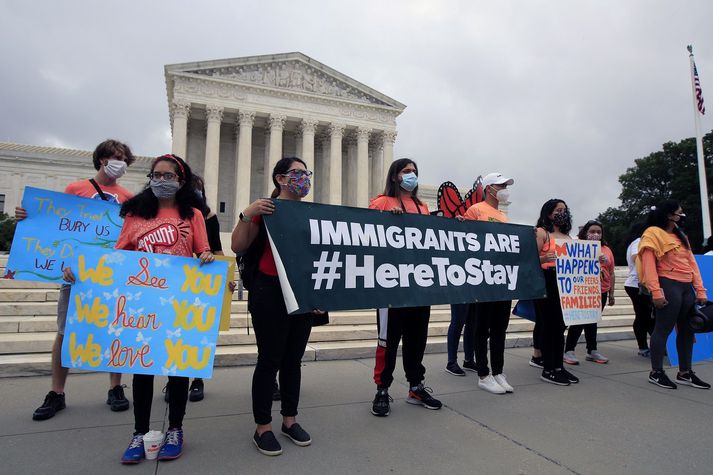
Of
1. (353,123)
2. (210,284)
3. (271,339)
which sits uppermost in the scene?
(353,123)

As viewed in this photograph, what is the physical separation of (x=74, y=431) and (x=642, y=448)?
420 centimetres

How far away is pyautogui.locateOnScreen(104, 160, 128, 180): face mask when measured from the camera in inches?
153

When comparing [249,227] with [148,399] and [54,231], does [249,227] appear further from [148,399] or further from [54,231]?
[54,231]

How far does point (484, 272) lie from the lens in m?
4.17

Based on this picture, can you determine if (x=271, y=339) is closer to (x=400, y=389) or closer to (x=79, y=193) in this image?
(x=400, y=389)

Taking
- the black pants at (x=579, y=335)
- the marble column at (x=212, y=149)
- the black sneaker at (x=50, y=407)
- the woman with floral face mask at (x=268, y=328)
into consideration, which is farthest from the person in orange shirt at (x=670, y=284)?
the marble column at (x=212, y=149)

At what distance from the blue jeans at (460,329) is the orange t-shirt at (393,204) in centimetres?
170

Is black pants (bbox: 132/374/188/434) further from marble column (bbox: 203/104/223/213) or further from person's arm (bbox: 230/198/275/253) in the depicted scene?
marble column (bbox: 203/104/223/213)

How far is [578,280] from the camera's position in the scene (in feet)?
16.9

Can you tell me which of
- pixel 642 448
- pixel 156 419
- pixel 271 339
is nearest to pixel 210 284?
pixel 271 339

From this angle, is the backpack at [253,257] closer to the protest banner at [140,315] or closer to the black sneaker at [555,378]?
the protest banner at [140,315]

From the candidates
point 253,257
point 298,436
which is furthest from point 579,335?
point 253,257

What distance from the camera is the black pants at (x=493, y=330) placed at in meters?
4.29

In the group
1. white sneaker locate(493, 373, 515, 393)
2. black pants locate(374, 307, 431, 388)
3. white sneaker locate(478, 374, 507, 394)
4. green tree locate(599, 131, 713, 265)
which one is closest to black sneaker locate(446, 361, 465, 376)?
white sneaker locate(478, 374, 507, 394)
